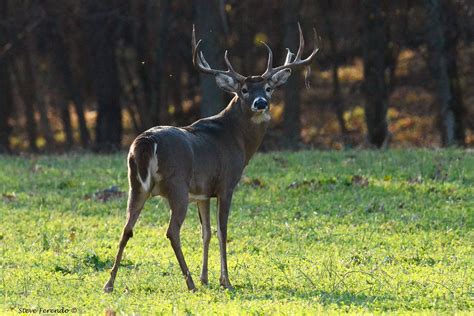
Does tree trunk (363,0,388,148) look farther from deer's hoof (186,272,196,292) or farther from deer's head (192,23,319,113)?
deer's hoof (186,272,196,292)

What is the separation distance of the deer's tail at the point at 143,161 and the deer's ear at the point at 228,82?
203 centimetres

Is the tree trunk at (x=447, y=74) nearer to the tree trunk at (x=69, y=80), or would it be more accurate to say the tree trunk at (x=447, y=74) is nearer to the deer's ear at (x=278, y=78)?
the tree trunk at (x=69, y=80)

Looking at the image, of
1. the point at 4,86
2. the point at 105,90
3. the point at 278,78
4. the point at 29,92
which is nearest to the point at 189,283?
the point at 278,78

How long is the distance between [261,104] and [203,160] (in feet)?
3.59

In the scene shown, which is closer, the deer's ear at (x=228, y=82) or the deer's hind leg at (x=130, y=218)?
the deer's hind leg at (x=130, y=218)

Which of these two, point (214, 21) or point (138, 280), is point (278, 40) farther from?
point (138, 280)

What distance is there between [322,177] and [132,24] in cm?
1499

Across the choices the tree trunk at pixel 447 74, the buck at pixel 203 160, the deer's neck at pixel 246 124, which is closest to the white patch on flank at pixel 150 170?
the buck at pixel 203 160

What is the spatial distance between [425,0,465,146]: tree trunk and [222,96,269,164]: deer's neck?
12.2m

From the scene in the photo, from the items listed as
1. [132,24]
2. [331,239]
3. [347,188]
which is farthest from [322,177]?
[132,24]

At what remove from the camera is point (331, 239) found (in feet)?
43.1

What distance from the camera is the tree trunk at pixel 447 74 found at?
23406mm

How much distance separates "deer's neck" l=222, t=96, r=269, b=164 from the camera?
38.2 feet
